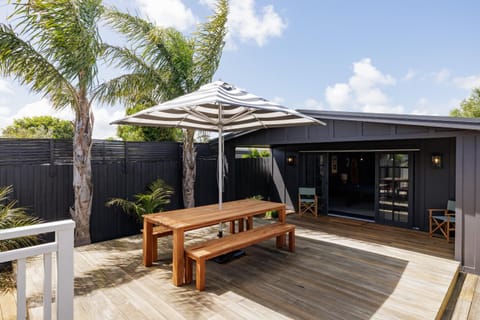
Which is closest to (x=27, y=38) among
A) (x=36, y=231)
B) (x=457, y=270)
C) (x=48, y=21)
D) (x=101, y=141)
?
(x=48, y=21)

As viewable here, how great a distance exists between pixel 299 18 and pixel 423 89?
1797 centimetres

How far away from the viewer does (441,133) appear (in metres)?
4.34

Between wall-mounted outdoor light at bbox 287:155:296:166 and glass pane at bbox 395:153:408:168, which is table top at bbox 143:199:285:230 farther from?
wall-mounted outdoor light at bbox 287:155:296:166

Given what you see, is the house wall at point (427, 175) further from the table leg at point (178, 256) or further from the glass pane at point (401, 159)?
the table leg at point (178, 256)

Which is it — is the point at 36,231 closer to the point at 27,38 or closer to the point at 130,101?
the point at 27,38

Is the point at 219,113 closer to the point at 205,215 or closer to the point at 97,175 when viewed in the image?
the point at 205,215

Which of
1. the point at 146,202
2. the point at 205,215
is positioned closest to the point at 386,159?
the point at 205,215

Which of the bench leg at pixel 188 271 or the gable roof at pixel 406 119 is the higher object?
the gable roof at pixel 406 119

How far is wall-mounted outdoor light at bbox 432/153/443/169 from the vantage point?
6027 mm

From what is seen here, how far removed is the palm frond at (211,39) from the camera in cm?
674

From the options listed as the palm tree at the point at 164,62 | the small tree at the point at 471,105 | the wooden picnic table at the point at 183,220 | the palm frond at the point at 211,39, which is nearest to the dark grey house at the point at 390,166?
the palm tree at the point at 164,62

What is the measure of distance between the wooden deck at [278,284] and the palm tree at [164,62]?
119 inches

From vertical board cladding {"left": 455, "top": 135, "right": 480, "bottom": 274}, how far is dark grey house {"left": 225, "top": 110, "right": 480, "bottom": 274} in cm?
1

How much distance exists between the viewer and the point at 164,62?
631 centimetres
